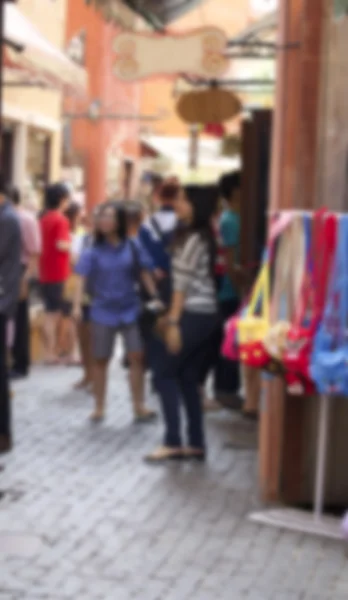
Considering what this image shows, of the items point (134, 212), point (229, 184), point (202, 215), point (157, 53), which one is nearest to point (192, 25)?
point (134, 212)

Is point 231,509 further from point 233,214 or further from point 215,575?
point 233,214

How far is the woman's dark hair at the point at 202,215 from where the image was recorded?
1007 centimetres

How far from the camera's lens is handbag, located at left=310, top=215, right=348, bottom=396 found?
25.4ft

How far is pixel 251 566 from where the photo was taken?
7246 mm

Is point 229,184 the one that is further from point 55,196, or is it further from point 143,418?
point 55,196

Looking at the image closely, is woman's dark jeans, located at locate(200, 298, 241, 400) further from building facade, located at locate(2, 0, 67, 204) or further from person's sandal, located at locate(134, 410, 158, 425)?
building facade, located at locate(2, 0, 67, 204)

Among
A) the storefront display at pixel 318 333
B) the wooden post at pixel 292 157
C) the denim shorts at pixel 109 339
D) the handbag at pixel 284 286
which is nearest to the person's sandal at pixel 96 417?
the denim shorts at pixel 109 339

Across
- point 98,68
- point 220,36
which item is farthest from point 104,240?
point 98,68

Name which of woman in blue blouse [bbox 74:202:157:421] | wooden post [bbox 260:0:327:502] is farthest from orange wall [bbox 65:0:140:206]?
wooden post [bbox 260:0:327:502]

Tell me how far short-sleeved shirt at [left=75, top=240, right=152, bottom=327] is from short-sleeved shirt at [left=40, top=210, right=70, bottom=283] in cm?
395

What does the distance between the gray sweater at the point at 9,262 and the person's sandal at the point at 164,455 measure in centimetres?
132

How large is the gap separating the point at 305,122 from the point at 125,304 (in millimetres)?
3898

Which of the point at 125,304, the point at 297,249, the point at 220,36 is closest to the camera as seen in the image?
the point at 297,249

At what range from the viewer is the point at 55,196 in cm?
1609
